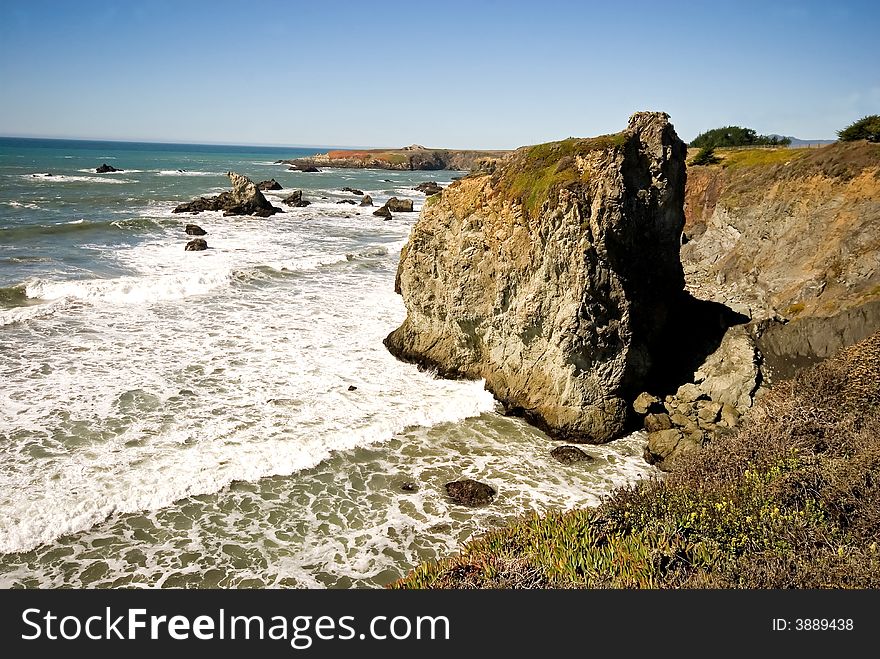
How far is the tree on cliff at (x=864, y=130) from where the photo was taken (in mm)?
33469

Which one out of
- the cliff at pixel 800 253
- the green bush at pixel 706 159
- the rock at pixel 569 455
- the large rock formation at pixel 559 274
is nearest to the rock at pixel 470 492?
the rock at pixel 569 455

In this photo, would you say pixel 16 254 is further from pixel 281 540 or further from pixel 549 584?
pixel 549 584

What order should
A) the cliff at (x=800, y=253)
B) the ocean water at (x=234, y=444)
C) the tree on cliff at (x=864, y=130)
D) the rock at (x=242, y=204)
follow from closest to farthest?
1. the ocean water at (x=234, y=444)
2. the cliff at (x=800, y=253)
3. the tree on cliff at (x=864, y=130)
4. the rock at (x=242, y=204)

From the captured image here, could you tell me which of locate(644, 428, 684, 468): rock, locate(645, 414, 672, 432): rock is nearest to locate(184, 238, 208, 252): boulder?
locate(645, 414, 672, 432): rock

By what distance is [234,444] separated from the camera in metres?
14.7

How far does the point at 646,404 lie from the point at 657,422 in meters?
0.75

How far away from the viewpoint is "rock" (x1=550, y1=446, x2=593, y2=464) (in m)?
14.9

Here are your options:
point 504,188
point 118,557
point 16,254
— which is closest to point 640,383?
point 504,188

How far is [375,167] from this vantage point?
586ft

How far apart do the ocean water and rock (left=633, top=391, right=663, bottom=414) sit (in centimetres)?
91

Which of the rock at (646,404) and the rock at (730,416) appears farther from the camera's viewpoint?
the rock at (646,404)

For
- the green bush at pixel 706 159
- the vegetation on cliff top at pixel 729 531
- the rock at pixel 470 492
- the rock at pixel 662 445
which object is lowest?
the rock at pixel 470 492

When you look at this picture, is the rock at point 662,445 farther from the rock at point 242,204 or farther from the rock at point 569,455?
the rock at point 242,204

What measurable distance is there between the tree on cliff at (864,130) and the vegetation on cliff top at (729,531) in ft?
107
